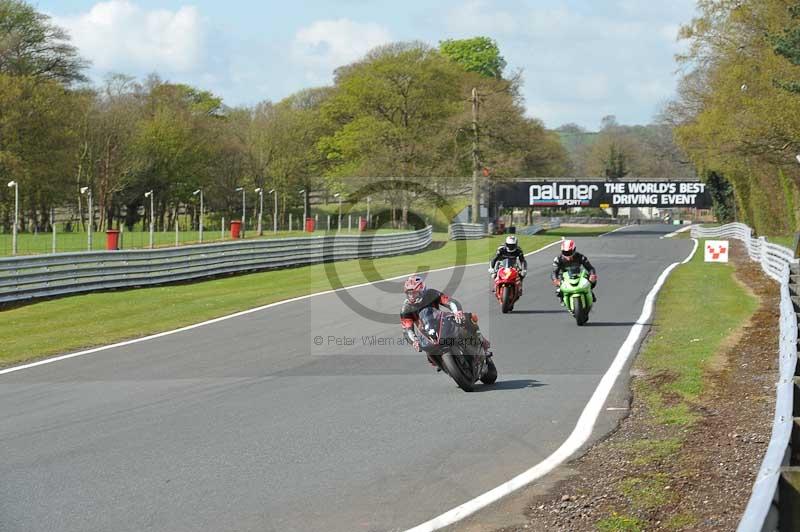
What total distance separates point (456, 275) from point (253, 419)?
21681 millimetres

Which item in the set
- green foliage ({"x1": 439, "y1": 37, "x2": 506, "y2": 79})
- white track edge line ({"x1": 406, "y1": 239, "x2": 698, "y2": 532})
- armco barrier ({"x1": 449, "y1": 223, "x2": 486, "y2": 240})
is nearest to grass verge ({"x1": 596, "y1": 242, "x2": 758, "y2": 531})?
white track edge line ({"x1": 406, "y1": 239, "x2": 698, "y2": 532})

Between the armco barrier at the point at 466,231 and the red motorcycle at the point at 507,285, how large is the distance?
35.7 m

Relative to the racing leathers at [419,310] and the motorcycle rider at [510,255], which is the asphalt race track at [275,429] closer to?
the racing leathers at [419,310]

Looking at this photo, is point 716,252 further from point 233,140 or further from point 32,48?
point 233,140

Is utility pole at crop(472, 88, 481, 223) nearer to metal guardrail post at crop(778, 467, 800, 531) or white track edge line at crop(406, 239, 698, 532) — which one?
white track edge line at crop(406, 239, 698, 532)

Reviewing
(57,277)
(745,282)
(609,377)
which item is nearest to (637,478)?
(609,377)

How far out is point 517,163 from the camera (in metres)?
67.0

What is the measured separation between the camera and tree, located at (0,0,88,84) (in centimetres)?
5759

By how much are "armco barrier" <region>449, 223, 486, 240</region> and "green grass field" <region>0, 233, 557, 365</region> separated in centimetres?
2211

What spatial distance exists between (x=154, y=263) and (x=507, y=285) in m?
10.8

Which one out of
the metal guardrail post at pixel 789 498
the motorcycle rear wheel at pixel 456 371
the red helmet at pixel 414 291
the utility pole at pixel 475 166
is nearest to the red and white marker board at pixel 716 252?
the utility pole at pixel 475 166

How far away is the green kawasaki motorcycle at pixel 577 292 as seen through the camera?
Result: 698 inches

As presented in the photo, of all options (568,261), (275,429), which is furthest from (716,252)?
(275,429)

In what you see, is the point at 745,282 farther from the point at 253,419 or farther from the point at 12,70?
the point at 12,70
